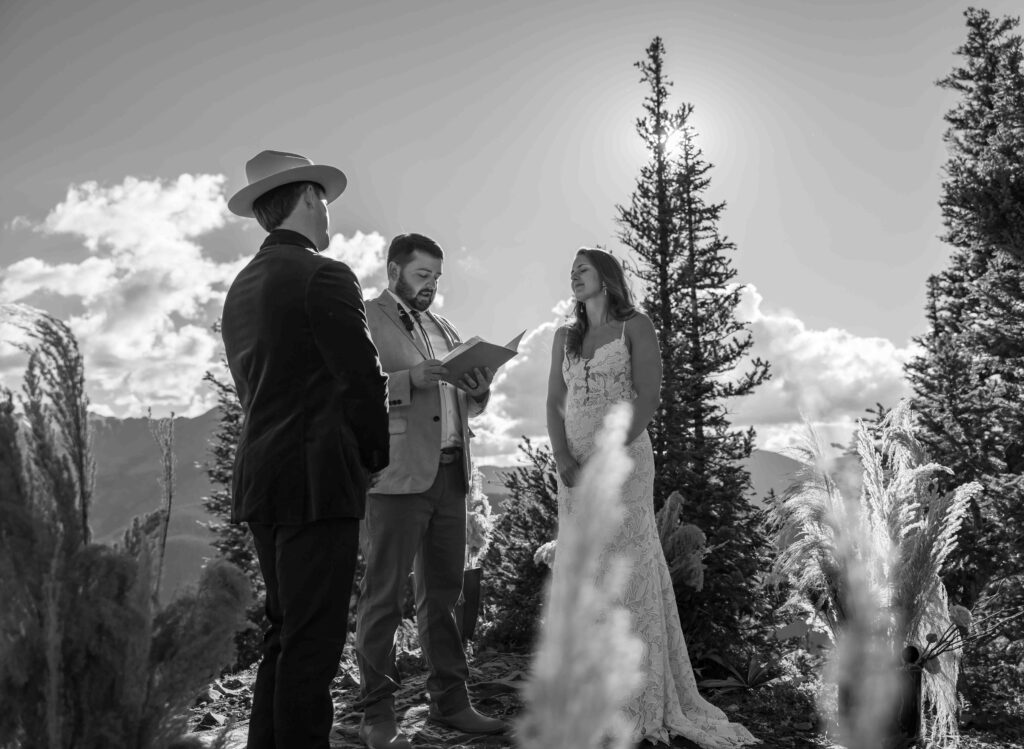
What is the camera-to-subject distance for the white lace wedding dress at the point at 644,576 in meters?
3.93

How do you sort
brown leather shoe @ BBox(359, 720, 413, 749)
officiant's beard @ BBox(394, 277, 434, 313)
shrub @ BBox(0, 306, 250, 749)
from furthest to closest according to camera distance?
officiant's beard @ BBox(394, 277, 434, 313) < brown leather shoe @ BBox(359, 720, 413, 749) < shrub @ BBox(0, 306, 250, 749)

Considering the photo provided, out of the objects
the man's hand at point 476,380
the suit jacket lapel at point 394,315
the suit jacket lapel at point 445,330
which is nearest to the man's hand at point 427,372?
the man's hand at point 476,380

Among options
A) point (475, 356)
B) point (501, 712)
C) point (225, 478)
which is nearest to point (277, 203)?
point (475, 356)

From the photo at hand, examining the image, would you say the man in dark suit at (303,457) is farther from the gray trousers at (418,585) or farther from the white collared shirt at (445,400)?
the white collared shirt at (445,400)

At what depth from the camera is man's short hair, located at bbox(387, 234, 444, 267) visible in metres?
3.75

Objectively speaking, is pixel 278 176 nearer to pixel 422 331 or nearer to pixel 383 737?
pixel 422 331

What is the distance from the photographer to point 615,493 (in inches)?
14.2

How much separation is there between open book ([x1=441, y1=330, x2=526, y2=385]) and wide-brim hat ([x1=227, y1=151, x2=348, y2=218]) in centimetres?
79

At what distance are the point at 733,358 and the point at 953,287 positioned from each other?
214 inches

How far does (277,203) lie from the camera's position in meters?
2.66

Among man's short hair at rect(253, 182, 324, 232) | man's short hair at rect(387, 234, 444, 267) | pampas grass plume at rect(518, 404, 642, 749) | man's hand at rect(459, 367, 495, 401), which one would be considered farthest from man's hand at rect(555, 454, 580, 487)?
pampas grass plume at rect(518, 404, 642, 749)

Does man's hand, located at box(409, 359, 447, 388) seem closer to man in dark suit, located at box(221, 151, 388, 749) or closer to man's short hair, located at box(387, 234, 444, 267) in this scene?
man's short hair, located at box(387, 234, 444, 267)

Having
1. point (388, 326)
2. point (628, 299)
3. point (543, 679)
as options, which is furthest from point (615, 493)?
point (628, 299)

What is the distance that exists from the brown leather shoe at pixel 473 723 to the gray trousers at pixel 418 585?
4 centimetres
